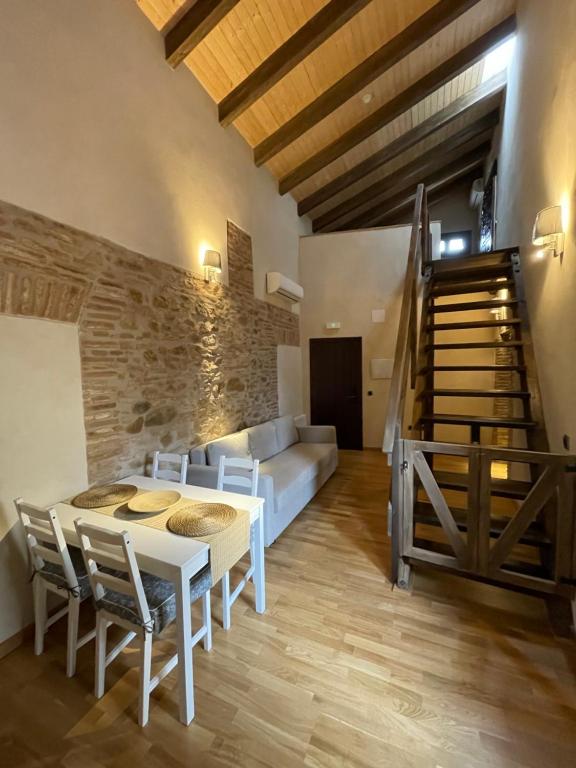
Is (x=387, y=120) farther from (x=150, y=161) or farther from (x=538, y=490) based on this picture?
(x=538, y=490)

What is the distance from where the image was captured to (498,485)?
2.21 metres

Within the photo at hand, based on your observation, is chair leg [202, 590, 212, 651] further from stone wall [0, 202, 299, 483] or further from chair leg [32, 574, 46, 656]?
stone wall [0, 202, 299, 483]

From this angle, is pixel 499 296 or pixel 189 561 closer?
pixel 189 561

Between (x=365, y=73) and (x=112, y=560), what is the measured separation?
496 centimetres

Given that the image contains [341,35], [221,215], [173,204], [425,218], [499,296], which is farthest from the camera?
[499,296]

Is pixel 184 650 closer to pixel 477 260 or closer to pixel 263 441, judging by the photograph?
pixel 263 441

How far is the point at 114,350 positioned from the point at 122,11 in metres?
2.50

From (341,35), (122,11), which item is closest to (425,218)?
(341,35)

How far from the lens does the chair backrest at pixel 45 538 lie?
1525 millimetres

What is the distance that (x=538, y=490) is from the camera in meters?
1.80

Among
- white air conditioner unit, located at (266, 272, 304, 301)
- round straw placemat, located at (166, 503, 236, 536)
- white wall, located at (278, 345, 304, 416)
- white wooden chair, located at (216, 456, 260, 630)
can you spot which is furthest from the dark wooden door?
round straw placemat, located at (166, 503, 236, 536)

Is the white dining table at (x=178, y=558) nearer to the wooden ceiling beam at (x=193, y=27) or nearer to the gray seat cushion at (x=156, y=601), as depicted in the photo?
the gray seat cushion at (x=156, y=601)

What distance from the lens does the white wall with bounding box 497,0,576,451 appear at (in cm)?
198

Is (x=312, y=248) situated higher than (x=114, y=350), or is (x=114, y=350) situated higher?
(x=312, y=248)
